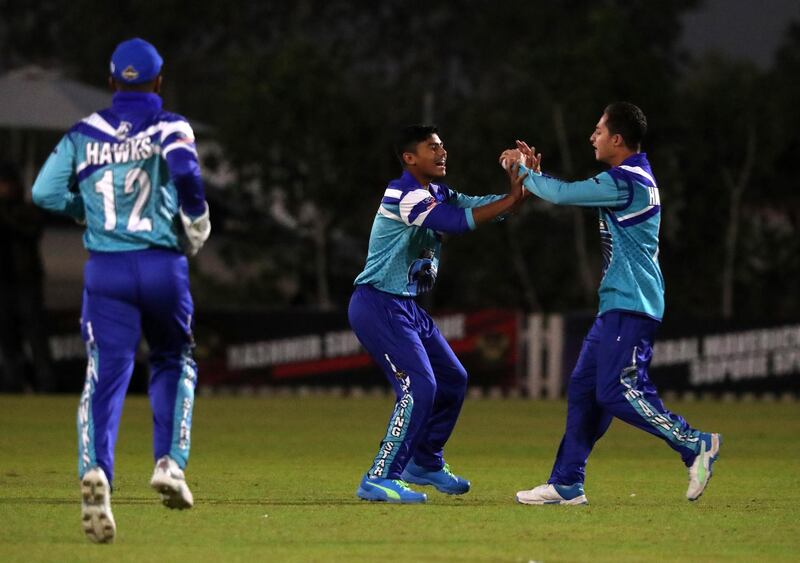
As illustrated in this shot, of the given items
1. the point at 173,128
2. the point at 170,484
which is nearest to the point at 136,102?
the point at 173,128

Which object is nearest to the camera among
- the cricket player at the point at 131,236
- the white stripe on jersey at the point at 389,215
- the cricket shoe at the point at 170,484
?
the cricket shoe at the point at 170,484

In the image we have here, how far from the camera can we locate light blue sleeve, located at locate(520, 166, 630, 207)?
30.1 feet

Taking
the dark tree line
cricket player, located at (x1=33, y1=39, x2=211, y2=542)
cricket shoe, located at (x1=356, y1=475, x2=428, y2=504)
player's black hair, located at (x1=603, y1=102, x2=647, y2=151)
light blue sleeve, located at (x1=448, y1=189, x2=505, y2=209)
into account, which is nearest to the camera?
cricket player, located at (x1=33, y1=39, x2=211, y2=542)

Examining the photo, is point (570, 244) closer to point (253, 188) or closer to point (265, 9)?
point (253, 188)

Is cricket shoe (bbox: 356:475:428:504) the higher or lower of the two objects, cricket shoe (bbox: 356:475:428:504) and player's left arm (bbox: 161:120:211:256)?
the lower

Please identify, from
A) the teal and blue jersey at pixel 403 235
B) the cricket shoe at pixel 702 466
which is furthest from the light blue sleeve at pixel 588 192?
the cricket shoe at pixel 702 466

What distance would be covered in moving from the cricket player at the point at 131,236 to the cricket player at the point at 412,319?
68.4 inches

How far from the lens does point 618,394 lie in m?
9.20

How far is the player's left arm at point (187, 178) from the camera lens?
7.78 meters

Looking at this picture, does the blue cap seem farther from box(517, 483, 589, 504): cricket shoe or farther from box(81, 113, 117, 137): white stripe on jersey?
box(517, 483, 589, 504): cricket shoe

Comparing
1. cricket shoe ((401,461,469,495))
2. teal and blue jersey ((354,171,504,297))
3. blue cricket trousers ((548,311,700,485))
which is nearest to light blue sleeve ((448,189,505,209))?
teal and blue jersey ((354,171,504,297))

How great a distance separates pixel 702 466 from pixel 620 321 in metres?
0.86

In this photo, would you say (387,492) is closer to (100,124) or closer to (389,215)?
(389,215)

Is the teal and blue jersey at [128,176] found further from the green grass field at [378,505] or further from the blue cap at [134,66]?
the green grass field at [378,505]
